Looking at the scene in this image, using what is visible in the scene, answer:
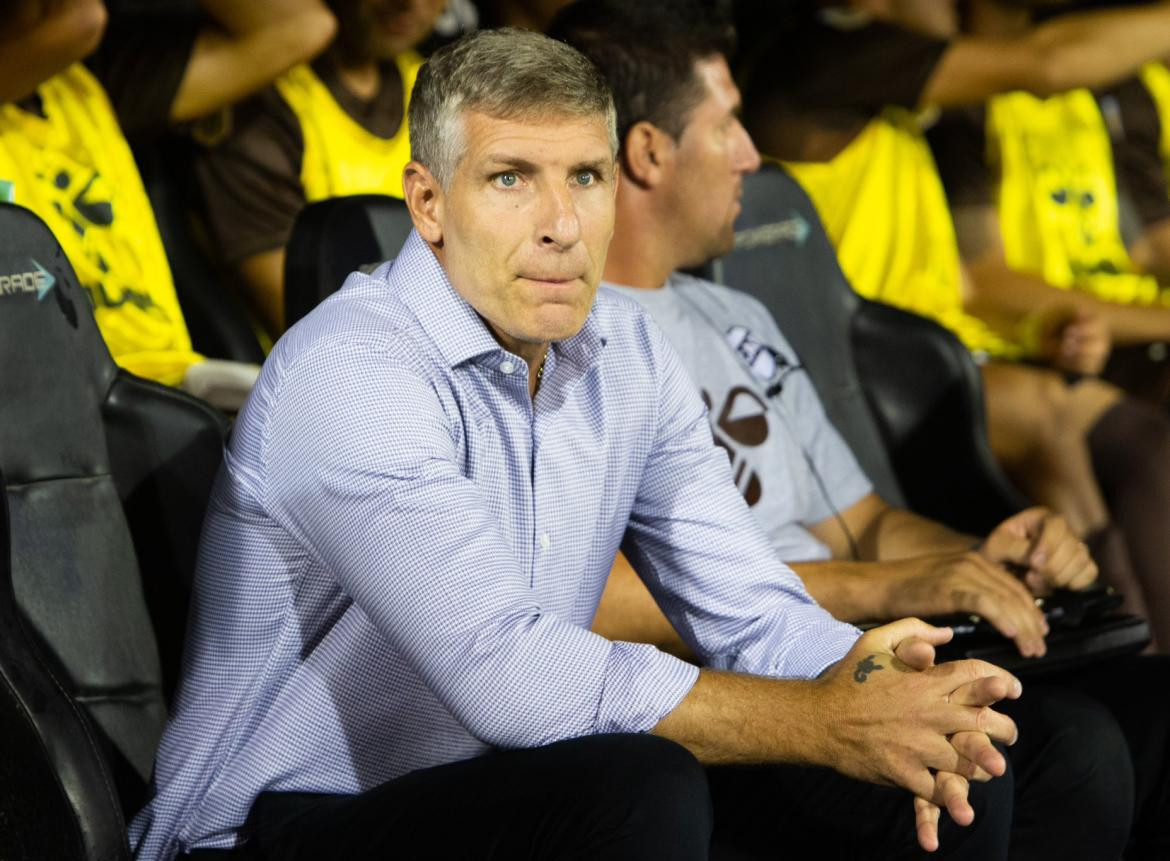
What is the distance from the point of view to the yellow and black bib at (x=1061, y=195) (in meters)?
3.29

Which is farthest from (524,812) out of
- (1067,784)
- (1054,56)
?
(1054,56)

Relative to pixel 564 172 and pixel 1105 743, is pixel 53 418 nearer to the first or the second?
pixel 564 172

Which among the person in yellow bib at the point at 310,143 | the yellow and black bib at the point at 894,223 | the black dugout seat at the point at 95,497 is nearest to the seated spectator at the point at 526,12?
the person in yellow bib at the point at 310,143

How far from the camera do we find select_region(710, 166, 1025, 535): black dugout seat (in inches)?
93.4

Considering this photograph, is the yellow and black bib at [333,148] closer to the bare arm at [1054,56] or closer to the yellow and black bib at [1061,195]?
the bare arm at [1054,56]

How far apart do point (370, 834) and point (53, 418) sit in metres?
0.51

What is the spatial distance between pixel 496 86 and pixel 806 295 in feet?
3.61

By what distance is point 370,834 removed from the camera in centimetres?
130

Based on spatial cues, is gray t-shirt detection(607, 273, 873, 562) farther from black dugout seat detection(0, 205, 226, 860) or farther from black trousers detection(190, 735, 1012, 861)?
black trousers detection(190, 735, 1012, 861)

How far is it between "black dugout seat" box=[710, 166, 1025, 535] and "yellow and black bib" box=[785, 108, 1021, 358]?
1.44ft

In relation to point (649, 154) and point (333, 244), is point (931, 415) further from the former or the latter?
point (333, 244)

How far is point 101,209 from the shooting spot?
222 centimetres

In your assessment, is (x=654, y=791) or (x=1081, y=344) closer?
(x=654, y=791)

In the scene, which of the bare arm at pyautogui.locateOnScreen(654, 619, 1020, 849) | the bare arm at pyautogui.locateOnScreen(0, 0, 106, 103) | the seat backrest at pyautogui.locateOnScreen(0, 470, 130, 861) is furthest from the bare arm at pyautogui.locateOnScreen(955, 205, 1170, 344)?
the seat backrest at pyautogui.locateOnScreen(0, 470, 130, 861)
